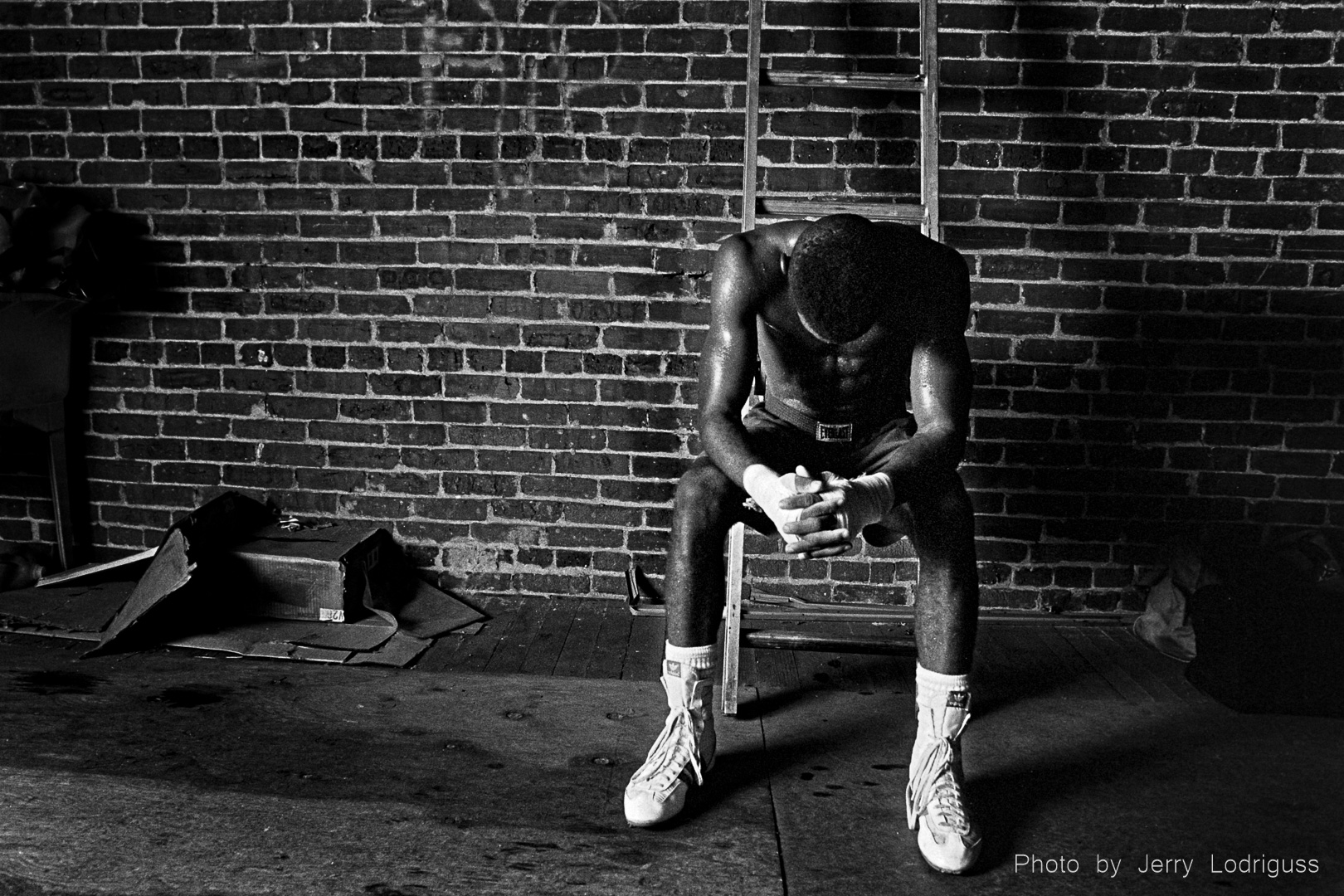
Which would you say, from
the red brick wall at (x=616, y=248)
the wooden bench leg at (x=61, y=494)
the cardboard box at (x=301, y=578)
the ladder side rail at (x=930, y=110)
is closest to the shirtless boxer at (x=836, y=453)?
the ladder side rail at (x=930, y=110)

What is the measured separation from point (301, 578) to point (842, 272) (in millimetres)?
1908

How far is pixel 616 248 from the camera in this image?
309cm

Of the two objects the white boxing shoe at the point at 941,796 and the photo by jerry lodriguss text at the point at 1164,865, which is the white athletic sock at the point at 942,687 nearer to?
the white boxing shoe at the point at 941,796

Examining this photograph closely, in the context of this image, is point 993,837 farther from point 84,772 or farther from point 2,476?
point 2,476

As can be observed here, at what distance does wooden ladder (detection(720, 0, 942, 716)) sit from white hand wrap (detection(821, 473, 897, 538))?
1.76ft

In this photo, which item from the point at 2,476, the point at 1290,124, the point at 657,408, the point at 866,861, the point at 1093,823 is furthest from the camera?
the point at 2,476

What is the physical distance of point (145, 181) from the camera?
3.20 metres


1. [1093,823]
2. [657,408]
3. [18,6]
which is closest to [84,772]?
[657,408]

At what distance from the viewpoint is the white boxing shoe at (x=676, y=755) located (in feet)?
6.23

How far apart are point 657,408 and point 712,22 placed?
1.21m

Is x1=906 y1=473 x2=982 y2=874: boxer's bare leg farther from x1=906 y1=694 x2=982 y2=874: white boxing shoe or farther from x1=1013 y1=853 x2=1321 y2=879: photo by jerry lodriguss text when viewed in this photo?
x1=1013 y1=853 x2=1321 y2=879: photo by jerry lodriguss text

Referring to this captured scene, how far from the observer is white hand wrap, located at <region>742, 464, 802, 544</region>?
186 cm

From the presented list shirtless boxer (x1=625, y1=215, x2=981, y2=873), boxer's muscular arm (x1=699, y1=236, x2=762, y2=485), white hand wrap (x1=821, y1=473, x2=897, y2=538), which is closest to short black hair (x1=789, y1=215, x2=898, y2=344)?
shirtless boxer (x1=625, y1=215, x2=981, y2=873)

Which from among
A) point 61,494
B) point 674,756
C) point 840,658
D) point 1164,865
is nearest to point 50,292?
point 61,494
